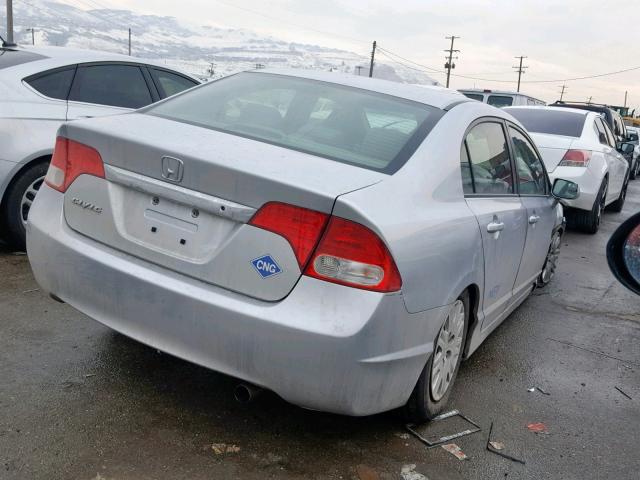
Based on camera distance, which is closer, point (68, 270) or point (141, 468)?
point (141, 468)

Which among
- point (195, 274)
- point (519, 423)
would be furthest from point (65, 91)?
point (519, 423)

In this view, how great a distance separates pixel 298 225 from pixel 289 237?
56 mm

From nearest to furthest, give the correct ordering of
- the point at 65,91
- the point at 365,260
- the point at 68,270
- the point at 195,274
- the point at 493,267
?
1. the point at 365,260
2. the point at 195,274
3. the point at 68,270
4. the point at 493,267
5. the point at 65,91

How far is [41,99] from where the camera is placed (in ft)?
17.7

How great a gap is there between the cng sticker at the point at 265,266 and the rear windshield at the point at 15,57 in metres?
3.90

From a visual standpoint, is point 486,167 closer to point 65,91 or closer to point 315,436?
point 315,436

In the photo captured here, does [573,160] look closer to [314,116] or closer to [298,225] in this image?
[314,116]

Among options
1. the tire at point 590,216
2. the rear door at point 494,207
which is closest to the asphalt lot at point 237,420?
the rear door at point 494,207

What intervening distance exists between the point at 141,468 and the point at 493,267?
2020mm

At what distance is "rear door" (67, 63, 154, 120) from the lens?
5719 mm

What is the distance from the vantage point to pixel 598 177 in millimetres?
8609

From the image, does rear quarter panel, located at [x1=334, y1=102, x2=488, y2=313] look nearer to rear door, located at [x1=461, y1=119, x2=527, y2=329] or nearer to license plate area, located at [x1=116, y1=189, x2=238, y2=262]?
rear door, located at [x1=461, y1=119, x2=527, y2=329]

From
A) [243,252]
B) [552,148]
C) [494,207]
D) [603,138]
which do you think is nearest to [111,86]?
[494,207]

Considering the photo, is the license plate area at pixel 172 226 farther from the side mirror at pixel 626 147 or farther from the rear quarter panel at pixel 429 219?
the side mirror at pixel 626 147
